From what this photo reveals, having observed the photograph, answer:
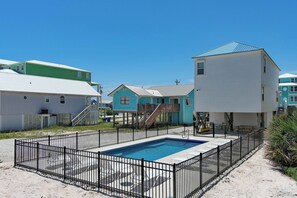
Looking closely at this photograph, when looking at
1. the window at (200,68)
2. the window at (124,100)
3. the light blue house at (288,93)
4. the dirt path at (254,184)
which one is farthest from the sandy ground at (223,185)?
the light blue house at (288,93)

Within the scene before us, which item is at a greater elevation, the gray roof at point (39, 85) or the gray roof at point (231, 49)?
the gray roof at point (231, 49)

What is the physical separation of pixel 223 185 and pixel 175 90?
93.3 feet

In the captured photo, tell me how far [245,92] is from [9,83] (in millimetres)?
27502

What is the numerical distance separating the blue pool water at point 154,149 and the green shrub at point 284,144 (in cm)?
673

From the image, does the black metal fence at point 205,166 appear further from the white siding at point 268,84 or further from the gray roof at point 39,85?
the gray roof at point 39,85

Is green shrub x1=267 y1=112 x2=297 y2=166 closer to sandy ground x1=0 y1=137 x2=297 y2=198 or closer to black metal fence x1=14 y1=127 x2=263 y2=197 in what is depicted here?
sandy ground x1=0 y1=137 x2=297 y2=198

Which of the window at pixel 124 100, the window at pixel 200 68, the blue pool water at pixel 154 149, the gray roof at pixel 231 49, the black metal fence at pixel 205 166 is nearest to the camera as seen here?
the black metal fence at pixel 205 166

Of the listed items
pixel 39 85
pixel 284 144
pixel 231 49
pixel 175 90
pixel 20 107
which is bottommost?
pixel 284 144

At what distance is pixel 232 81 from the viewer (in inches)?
869

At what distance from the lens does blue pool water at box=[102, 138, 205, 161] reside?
14926mm

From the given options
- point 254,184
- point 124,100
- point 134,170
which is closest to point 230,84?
point 124,100

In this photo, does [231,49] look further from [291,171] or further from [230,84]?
[291,171]

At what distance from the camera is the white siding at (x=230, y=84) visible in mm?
21094

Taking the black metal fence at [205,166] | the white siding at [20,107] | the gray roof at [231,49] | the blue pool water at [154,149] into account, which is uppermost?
the gray roof at [231,49]
